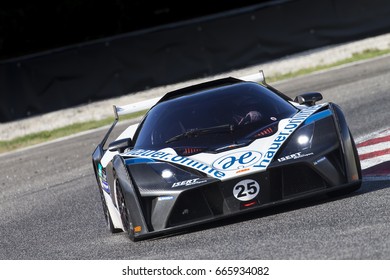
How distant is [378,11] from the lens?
23453mm

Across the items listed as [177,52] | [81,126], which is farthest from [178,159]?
[177,52]

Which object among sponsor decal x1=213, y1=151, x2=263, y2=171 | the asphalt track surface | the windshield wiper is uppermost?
sponsor decal x1=213, y1=151, x2=263, y2=171

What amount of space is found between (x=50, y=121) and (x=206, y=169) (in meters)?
15.3

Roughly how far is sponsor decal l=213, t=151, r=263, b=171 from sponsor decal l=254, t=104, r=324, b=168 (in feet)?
0.22

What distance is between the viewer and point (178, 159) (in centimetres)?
815

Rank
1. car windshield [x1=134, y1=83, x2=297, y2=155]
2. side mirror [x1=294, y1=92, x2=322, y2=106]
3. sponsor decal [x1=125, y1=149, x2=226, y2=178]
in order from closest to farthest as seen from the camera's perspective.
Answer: sponsor decal [x1=125, y1=149, x2=226, y2=178]
car windshield [x1=134, y1=83, x2=297, y2=155]
side mirror [x1=294, y1=92, x2=322, y2=106]

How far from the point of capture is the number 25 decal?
303 inches

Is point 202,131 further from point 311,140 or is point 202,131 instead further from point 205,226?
point 311,140

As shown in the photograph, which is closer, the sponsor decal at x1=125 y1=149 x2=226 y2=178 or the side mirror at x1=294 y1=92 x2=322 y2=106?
the sponsor decal at x1=125 y1=149 x2=226 y2=178

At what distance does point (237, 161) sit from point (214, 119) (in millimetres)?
1205

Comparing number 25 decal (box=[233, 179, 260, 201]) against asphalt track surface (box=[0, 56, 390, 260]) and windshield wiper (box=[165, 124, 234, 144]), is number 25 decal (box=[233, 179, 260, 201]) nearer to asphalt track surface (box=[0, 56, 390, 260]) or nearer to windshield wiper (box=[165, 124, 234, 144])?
asphalt track surface (box=[0, 56, 390, 260])

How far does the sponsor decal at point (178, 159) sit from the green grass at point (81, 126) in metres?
12.8

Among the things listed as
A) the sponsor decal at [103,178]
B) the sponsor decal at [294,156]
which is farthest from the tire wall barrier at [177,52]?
the sponsor decal at [294,156]

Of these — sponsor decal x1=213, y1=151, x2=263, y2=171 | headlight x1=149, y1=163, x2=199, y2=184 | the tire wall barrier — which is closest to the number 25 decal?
sponsor decal x1=213, y1=151, x2=263, y2=171
